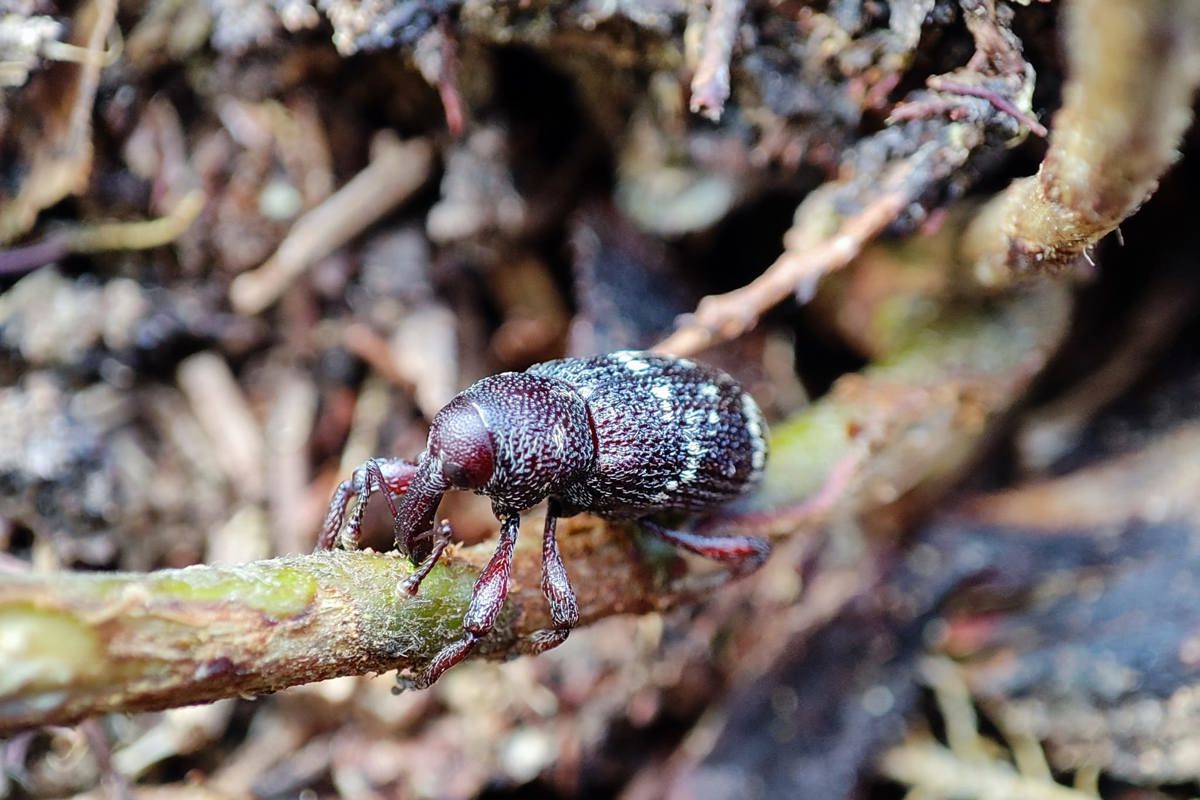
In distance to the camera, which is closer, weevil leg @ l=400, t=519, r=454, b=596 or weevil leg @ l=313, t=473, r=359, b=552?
weevil leg @ l=400, t=519, r=454, b=596

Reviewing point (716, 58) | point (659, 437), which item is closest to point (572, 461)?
point (659, 437)

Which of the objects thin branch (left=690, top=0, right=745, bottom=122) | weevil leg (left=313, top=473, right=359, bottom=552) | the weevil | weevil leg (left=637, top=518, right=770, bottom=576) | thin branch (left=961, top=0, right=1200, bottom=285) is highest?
thin branch (left=961, top=0, right=1200, bottom=285)

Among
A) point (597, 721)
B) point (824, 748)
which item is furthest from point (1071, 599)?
point (597, 721)

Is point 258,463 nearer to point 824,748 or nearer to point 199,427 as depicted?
point 199,427

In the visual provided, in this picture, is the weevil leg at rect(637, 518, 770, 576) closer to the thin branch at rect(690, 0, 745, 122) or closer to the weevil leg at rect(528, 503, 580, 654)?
the weevil leg at rect(528, 503, 580, 654)

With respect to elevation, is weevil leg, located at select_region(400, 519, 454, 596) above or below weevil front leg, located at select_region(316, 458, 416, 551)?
above

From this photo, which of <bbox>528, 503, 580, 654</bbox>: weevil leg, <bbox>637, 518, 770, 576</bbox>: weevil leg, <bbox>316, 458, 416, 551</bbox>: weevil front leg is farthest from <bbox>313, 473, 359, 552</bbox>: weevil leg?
<bbox>637, 518, 770, 576</bbox>: weevil leg
